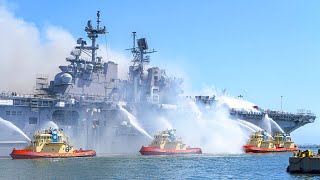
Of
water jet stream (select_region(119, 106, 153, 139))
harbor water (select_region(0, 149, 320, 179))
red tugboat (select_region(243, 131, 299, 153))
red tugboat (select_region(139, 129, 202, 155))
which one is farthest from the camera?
red tugboat (select_region(243, 131, 299, 153))

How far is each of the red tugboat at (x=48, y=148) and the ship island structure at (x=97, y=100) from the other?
17.2 ft

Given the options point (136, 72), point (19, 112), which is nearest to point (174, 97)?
point (136, 72)

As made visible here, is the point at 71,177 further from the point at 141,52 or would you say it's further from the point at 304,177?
the point at 141,52

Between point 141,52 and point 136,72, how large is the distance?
15.8 ft

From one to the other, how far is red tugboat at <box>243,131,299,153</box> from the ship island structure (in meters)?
5.44

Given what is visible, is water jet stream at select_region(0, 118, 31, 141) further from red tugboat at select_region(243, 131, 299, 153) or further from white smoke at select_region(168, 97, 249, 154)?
red tugboat at select_region(243, 131, 299, 153)

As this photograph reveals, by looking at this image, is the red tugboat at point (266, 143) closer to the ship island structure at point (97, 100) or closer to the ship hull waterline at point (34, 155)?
the ship island structure at point (97, 100)

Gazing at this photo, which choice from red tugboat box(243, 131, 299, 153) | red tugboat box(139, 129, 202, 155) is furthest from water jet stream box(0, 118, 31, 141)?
red tugboat box(243, 131, 299, 153)

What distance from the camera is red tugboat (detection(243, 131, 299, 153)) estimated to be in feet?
233

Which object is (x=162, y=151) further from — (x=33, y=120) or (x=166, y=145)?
(x=33, y=120)

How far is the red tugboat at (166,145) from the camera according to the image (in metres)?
62.5

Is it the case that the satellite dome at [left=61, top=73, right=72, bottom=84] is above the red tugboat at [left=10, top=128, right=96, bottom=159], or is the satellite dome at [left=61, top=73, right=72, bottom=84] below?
above

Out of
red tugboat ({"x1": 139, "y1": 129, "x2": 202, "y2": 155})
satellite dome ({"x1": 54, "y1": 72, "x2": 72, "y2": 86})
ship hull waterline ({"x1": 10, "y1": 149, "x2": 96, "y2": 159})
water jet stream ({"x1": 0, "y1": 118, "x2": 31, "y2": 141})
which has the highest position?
satellite dome ({"x1": 54, "y1": 72, "x2": 72, "y2": 86})

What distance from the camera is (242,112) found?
256 feet
